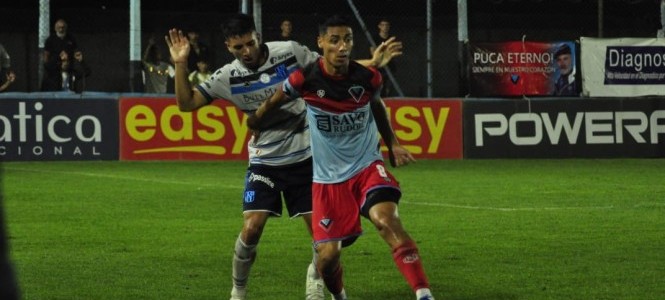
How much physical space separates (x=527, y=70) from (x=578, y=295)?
15.0 meters

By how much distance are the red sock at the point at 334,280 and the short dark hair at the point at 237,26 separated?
55.1 inches

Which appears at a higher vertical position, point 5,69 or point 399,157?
point 5,69

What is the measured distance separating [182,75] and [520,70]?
15777mm

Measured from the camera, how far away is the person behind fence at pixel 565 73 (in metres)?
23.0

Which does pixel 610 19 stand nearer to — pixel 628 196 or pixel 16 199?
pixel 628 196

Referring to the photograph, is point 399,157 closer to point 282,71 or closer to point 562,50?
point 282,71

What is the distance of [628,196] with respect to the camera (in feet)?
52.9

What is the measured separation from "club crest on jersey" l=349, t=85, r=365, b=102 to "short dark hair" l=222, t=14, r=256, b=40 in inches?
33.9

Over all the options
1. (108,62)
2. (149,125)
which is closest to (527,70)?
(149,125)

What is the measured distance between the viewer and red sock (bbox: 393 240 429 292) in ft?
21.6

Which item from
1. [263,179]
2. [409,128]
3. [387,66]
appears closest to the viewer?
[263,179]

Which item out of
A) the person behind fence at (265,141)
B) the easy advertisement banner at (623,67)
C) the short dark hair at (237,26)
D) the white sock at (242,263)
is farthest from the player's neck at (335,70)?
the easy advertisement banner at (623,67)

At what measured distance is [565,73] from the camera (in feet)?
75.5

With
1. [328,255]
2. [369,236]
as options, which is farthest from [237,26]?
[369,236]
